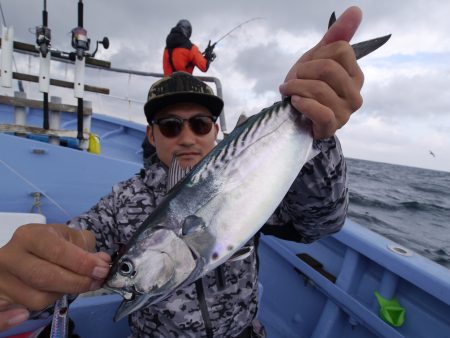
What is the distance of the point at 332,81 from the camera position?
112cm

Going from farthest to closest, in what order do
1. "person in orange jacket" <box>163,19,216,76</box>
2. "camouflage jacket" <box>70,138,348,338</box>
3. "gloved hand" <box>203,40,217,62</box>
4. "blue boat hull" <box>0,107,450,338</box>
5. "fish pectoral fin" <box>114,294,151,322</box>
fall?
"gloved hand" <box>203,40,217,62</box>, "person in orange jacket" <box>163,19,216,76</box>, "blue boat hull" <box>0,107,450,338</box>, "camouflage jacket" <box>70,138,348,338</box>, "fish pectoral fin" <box>114,294,151,322</box>

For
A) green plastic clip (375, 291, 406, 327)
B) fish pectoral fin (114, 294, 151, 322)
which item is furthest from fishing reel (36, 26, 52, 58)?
green plastic clip (375, 291, 406, 327)

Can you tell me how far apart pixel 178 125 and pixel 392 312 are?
2277 mm

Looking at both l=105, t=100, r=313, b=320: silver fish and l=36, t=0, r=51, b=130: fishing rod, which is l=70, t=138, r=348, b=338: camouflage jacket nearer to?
l=105, t=100, r=313, b=320: silver fish

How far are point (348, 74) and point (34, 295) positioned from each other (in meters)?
1.47

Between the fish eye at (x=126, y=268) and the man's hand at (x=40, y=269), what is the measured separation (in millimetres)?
78

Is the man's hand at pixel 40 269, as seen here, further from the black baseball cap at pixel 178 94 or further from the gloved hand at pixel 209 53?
the gloved hand at pixel 209 53

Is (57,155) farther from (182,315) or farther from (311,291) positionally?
(311,291)

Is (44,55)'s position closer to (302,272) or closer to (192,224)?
(192,224)

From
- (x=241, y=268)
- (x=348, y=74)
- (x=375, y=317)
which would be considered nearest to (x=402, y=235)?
(x=375, y=317)

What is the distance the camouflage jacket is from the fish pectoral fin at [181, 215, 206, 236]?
0.70 m

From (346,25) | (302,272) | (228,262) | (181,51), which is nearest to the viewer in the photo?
(346,25)

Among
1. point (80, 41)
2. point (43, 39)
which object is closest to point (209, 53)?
point (80, 41)

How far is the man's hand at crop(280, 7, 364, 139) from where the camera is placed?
1.11 meters
